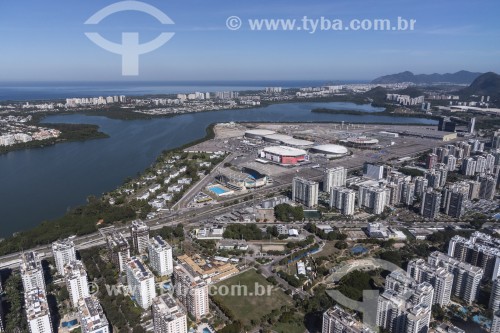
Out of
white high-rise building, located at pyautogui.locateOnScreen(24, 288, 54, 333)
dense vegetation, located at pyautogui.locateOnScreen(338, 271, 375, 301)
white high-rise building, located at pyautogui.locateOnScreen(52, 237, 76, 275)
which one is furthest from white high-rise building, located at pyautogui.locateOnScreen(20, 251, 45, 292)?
dense vegetation, located at pyautogui.locateOnScreen(338, 271, 375, 301)

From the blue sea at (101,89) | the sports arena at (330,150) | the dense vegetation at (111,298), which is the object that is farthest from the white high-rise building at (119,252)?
the blue sea at (101,89)

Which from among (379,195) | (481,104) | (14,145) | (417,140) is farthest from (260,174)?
(481,104)

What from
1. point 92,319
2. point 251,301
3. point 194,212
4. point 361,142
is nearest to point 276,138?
point 361,142

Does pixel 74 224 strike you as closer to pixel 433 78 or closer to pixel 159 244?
pixel 159 244

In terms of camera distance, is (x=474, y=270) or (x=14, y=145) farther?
(x=14, y=145)

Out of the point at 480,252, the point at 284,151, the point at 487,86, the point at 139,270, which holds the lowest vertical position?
the point at 139,270

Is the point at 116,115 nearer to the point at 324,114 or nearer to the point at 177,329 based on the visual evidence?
the point at 324,114

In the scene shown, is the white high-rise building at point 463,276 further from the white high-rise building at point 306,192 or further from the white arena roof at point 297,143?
the white arena roof at point 297,143
